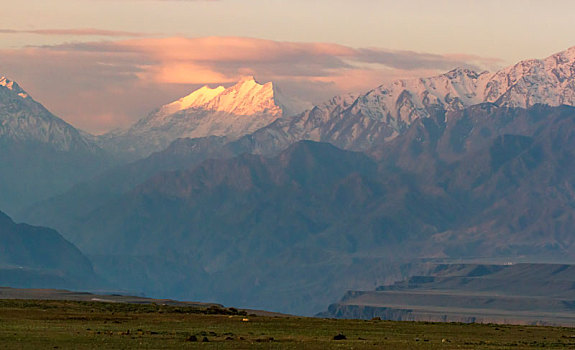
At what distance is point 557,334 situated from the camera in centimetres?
13950

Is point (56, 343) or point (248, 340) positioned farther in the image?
point (248, 340)

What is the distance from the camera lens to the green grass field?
106 m

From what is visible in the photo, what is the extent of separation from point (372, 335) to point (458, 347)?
16.4 m

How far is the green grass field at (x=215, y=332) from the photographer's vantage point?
106 meters

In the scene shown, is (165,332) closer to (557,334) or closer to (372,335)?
(372,335)

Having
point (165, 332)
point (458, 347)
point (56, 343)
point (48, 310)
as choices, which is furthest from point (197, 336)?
point (48, 310)

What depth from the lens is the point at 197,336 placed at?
114 meters

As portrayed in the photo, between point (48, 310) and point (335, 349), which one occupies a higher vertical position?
point (335, 349)

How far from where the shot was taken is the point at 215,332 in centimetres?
12062

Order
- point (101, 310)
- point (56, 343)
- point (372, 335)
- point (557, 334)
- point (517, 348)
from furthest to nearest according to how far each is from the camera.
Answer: point (101, 310) < point (557, 334) < point (372, 335) < point (517, 348) < point (56, 343)

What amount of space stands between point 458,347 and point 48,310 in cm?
5382

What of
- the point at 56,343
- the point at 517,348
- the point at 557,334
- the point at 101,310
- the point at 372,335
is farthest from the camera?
the point at 101,310

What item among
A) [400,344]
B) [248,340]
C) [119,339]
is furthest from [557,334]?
[119,339]

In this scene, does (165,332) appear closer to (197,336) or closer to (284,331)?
(197,336)
